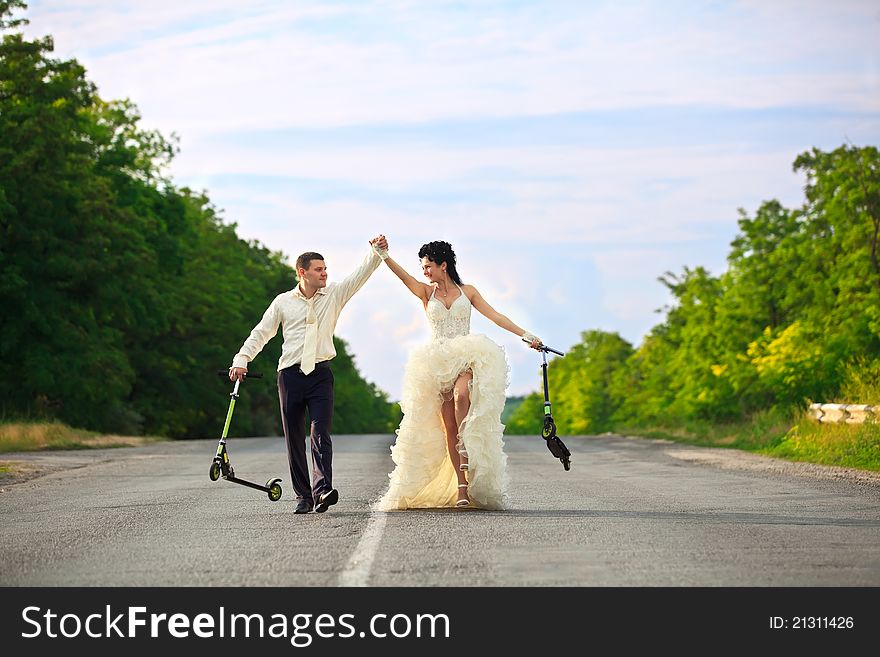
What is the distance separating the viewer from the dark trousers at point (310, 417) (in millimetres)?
11953

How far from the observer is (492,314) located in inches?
515

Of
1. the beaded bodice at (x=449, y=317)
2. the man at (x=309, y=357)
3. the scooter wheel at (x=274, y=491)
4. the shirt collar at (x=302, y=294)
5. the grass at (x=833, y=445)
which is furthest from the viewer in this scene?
the grass at (x=833, y=445)

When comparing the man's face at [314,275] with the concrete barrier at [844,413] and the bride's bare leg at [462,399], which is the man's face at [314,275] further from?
the concrete barrier at [844,413]

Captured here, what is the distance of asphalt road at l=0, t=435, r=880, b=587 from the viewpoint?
27.0 ft

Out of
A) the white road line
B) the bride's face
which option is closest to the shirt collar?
the bride's face

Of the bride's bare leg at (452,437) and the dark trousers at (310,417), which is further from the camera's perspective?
the bride's bare leg at (452,437)

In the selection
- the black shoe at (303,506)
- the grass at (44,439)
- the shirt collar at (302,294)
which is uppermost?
the shirt collar at (302,294)

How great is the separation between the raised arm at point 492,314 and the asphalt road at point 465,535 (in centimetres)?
171

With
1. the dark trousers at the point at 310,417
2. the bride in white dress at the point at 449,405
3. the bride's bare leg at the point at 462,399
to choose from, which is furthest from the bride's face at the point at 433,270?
the dark trousers at the point at 310,417

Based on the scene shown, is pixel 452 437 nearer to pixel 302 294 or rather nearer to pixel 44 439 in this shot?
pixel 302 294

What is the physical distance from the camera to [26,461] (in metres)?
23.1

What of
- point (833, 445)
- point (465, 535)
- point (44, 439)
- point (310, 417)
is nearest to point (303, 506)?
point (310, 417)
